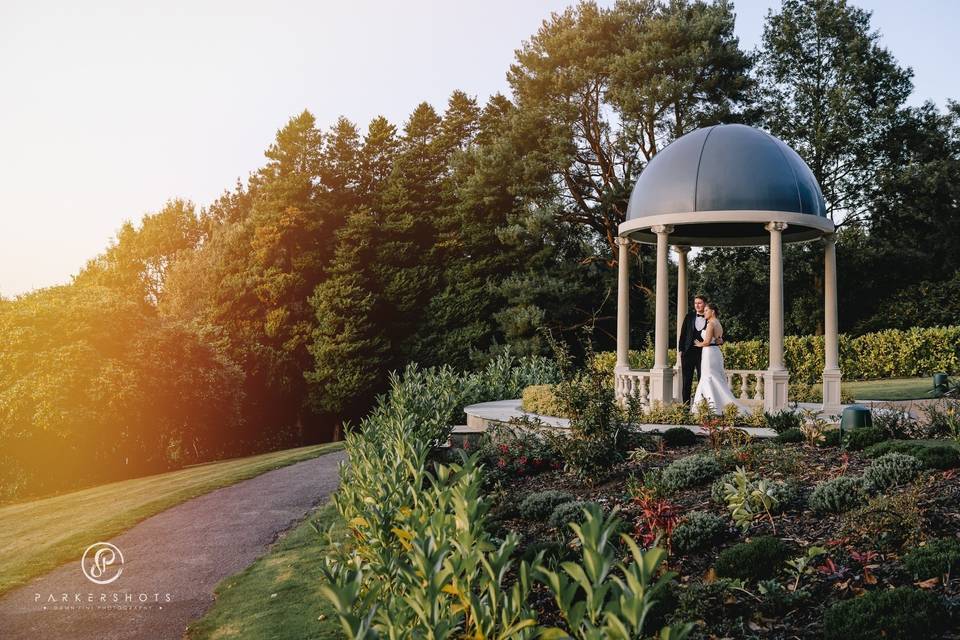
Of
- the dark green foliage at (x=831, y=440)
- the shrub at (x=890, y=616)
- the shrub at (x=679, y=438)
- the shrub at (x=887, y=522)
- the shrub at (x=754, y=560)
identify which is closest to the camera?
the shrub at (x=890, y=616)

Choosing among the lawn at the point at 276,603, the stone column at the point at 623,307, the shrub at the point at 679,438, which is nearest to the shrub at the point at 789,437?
the shrub at the point at 679,438

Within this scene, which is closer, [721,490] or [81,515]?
[721,490]

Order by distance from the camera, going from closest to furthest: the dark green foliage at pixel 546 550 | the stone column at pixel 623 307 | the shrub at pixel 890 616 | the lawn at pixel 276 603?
1. the shrub at pixel 890 616
2. the dark green foliage at pixel 546 550
3. the lawn at pixel 276 603
4. the stone column at pixel 623 307

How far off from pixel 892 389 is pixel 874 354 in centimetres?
309

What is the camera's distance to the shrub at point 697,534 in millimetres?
5816

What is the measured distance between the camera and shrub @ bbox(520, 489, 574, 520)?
24.3ft

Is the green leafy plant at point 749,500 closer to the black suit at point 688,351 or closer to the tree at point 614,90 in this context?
the black suit at point 688,351

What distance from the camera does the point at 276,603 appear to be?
22.5ft

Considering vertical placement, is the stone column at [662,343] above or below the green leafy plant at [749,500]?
above

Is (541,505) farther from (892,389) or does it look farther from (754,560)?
(892,389)

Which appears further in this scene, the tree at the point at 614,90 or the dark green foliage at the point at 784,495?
the tree at the point at 614,90

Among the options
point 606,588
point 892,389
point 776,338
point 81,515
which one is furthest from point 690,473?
point 892,389

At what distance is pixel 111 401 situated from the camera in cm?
1938

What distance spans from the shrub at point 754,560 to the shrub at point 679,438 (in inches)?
171
